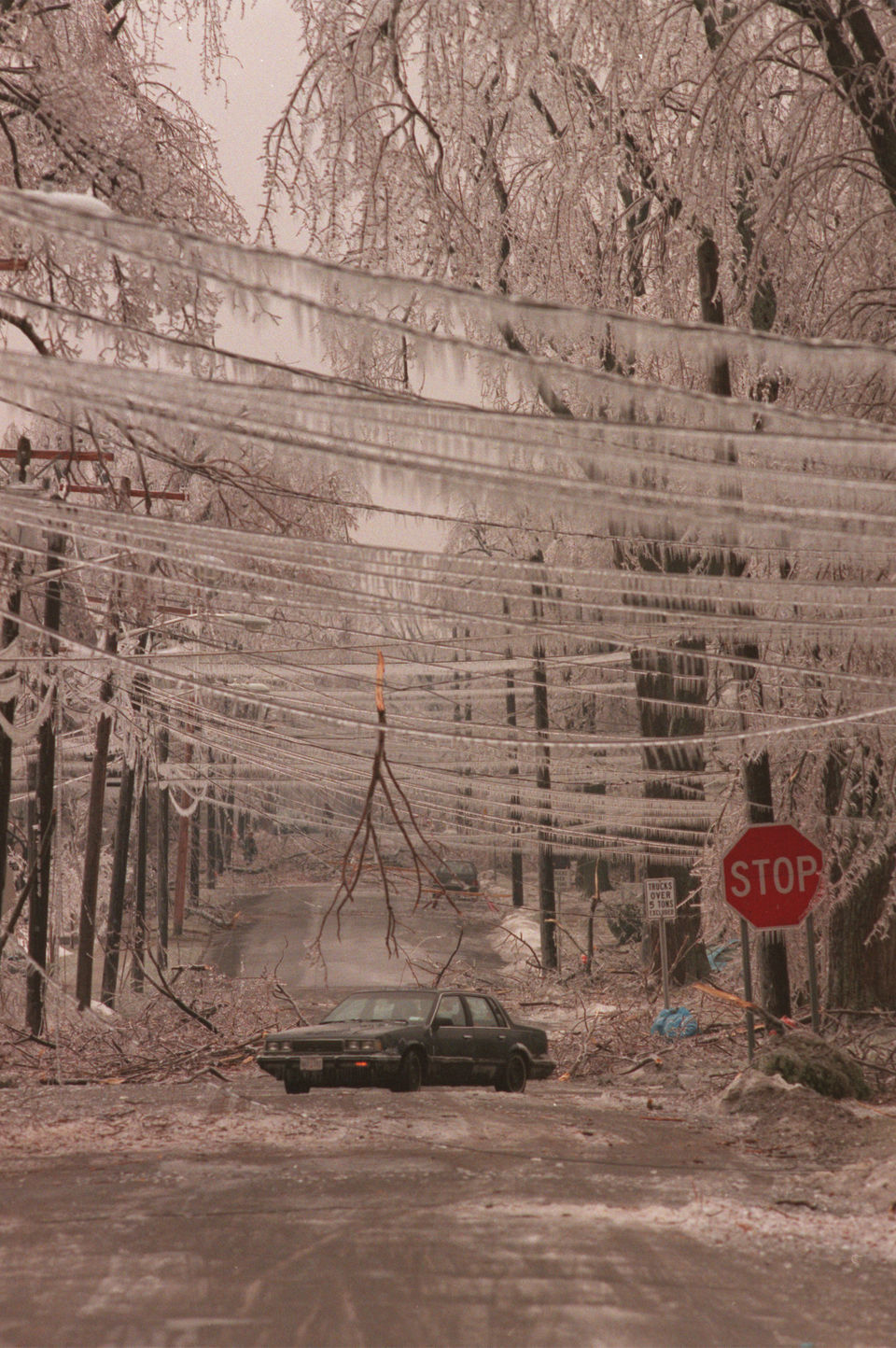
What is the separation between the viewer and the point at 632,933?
31359 mm

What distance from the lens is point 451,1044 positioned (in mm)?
12414

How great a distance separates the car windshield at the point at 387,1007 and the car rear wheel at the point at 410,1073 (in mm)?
410

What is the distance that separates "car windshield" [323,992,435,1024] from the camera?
40.9 ft

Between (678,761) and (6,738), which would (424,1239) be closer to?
(6,738)

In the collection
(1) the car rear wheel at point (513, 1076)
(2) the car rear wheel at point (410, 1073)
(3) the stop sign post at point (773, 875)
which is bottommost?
(1) the car rear wheel at point (513, 1076)

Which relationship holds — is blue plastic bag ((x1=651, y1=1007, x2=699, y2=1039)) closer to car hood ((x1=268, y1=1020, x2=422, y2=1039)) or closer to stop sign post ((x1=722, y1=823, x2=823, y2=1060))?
car hood ((x1=268, y1=1020, x2=422, y2=1039))

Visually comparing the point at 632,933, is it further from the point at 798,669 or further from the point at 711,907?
the point at 798,669

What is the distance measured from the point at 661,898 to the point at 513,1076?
3733 millimetres

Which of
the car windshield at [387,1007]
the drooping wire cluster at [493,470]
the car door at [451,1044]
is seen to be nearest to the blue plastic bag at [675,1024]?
the car door at [451,1044]

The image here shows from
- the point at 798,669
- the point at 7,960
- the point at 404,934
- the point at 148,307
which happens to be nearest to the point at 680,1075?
the point at 798,669

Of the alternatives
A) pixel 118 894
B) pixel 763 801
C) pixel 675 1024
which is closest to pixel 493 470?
pixel 763 801

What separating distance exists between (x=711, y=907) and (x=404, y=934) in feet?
65.6

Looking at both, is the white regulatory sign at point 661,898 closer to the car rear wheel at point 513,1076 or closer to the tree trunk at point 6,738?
the car rear wheel at point 513,1076

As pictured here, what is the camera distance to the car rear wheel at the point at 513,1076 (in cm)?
1281
